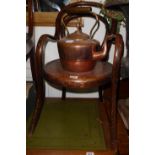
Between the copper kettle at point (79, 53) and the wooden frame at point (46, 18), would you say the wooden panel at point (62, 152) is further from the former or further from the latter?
the wooden frame at point (46, 18)

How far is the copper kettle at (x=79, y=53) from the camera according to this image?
1346 millimetres

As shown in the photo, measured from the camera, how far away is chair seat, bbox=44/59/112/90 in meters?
1.31

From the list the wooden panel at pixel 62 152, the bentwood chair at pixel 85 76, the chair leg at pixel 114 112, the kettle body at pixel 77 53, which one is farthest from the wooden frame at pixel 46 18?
the wooden panel at pixel 62 152

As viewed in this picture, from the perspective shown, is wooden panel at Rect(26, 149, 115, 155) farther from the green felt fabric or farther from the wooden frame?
the wooden frame

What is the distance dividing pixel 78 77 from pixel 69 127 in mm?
430

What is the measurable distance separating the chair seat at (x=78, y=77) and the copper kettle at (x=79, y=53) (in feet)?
0.11

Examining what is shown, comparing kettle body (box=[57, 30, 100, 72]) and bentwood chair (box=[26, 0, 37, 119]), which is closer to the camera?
kettle body (box=[57, 30, 100, 72])

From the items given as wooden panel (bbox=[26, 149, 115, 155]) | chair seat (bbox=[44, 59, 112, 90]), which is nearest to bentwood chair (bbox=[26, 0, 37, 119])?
chair seat (bbox=[44, 59, 112, 90])

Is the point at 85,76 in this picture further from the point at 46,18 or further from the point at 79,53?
the point at 46,18

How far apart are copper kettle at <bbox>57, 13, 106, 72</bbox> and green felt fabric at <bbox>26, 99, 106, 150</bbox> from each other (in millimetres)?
385

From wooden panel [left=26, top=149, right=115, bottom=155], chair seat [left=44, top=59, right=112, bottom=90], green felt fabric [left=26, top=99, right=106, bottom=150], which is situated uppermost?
chair seat [left=44, top=59, right=112, bottom=90]
